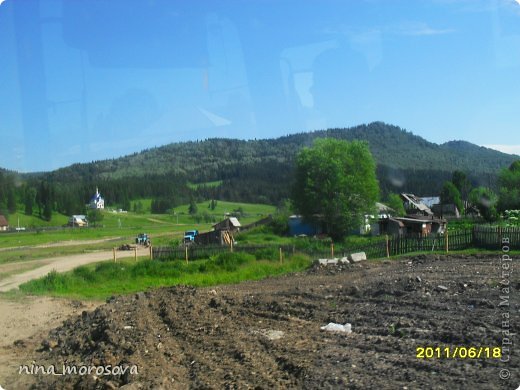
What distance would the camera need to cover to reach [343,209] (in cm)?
4825

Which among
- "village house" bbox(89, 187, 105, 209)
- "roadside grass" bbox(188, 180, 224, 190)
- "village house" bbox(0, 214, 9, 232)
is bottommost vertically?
"village house" bbox(0, 214, 9, 232)

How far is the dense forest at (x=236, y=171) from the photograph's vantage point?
2201 inches

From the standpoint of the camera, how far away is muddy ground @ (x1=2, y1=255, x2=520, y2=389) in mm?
6070

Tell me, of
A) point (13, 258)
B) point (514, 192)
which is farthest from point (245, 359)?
point (514, 192)

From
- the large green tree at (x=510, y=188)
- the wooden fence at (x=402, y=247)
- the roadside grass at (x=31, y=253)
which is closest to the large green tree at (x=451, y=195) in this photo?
the large green tree at (x=510, y=188)

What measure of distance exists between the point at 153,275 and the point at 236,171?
63.4 m

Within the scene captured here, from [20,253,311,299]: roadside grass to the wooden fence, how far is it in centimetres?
153

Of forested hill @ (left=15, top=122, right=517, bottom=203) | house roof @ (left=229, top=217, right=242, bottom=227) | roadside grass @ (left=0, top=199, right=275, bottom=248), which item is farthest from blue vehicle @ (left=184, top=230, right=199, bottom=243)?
forested hill @ (left=15, top=122, right=517, bottom=203)

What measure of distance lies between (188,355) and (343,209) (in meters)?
41.4

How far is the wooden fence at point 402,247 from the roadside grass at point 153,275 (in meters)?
1.53

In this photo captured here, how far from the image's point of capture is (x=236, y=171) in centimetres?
8481
